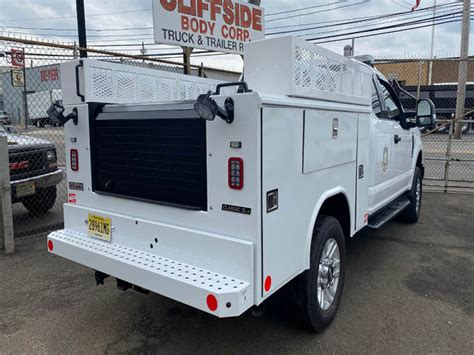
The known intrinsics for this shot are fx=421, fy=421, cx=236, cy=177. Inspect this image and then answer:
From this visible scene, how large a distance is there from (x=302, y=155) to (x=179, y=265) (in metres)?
A: 1.06

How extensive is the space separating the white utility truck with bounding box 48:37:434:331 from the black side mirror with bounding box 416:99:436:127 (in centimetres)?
170

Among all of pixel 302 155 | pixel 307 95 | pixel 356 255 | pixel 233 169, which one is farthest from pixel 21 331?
pixel 356 255

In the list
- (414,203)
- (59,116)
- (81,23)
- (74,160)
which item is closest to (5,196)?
(74,160)

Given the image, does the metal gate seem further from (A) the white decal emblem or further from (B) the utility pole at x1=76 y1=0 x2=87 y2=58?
(B) the utility pole at x1=76 y1=0 x2=87 y2=58

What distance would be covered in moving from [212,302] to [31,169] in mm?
4433

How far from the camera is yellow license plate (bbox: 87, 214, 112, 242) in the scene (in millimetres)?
3121

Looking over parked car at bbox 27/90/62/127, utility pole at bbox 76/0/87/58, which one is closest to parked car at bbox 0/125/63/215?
parked car at bbox 27/90/62/127

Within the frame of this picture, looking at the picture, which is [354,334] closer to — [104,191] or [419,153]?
[104,191]

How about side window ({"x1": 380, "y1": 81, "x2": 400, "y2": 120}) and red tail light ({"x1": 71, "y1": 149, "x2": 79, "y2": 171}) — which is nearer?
red tail light ({"x1": 71, "y1": 149, "x2": 79, "y2": 171})

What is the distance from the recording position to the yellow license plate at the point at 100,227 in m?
3.12

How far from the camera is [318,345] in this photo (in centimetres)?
307

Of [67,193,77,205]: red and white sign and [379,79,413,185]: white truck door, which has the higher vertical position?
[379,79,413,185]: white truck door

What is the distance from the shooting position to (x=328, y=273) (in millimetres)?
3283

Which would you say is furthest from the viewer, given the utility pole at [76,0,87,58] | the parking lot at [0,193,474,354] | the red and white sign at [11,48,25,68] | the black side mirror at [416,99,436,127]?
the utility pole at [76,0,87,58]
